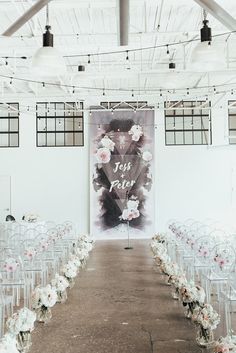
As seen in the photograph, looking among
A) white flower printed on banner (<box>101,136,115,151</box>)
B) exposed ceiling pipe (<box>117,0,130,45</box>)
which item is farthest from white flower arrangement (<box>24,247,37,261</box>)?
white flower printed on banner (<box>101,136,115,151</box>)

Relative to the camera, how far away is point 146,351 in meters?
4.66

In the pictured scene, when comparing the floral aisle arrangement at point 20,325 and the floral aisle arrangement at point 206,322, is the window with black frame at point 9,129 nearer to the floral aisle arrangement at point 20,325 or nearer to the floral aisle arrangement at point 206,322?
the floral aisle arrangement at point 20,325

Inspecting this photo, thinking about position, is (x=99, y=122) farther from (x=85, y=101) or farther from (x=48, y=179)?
(x=48, y=179)

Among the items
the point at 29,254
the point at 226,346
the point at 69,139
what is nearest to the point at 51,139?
the point at 69,139

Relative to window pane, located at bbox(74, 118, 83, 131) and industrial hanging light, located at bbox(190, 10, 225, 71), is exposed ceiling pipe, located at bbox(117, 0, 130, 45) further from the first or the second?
window pane, located at bbox(74, 118, 83, 131)

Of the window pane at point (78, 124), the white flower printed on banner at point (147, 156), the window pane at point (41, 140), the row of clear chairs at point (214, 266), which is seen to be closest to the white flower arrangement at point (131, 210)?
the white flower printed on banner at point (147, 156)

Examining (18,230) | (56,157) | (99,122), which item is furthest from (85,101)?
(18,230)

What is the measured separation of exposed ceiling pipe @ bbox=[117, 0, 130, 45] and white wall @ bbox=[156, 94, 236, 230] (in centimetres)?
1331

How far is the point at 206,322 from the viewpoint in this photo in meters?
4.43

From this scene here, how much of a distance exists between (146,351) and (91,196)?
10570 mm

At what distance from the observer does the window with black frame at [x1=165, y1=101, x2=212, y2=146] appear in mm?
15461

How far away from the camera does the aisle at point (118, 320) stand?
15.9 ft

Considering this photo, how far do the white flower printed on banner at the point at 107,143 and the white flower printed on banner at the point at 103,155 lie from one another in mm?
113

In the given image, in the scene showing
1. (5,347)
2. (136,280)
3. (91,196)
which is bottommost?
(136,280)
